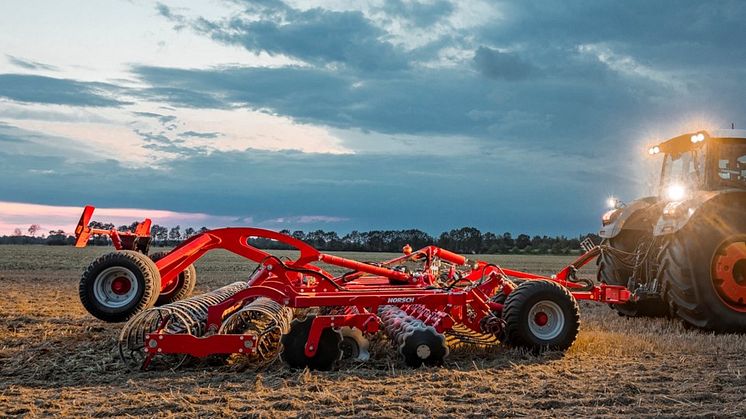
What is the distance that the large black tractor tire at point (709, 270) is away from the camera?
791cm

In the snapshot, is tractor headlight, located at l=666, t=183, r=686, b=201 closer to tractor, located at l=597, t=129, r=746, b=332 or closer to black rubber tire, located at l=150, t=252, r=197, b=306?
tractor, located at l=597, t=129, r=746, b=332

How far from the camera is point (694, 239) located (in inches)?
314

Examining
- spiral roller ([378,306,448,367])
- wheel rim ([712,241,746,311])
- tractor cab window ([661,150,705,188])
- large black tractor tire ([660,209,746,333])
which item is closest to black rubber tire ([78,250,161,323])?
spiral roller ([378,306,448,367])

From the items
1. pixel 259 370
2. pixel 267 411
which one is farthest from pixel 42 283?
pixel 267 411

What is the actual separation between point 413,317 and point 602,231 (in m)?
4.73

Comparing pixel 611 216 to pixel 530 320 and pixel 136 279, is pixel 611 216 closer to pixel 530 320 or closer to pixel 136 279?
pixel 530 320

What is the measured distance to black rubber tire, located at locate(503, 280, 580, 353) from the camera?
648 centimetres

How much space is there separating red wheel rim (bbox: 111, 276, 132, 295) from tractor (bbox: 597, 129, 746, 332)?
576 cm

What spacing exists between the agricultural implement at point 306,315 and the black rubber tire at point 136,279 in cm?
1

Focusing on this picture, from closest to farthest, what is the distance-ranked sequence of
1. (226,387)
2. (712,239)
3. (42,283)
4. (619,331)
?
(226,387) < (712,239) < (619,331) < (42,283)

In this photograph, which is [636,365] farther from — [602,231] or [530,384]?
[602,231]

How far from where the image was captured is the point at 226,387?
17.4 feet

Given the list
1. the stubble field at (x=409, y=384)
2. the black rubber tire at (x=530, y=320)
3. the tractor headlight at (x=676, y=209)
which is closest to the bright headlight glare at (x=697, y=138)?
the tractor headlight at (x=676, y=209)

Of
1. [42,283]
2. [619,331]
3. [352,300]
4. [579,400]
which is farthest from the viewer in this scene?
[42,283]
